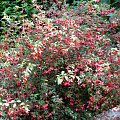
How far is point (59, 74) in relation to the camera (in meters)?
3.17

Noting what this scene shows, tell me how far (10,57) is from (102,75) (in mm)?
937

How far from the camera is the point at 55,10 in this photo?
13.3 ft

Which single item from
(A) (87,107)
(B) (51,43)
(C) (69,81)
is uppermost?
(B) (51,43)

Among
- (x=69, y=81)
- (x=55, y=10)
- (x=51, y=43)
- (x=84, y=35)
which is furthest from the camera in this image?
(x=55, y=10)

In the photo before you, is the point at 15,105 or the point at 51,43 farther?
the point at 51,43

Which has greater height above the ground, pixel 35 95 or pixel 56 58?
pixel 56 58

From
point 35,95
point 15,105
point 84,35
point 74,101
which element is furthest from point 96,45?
point 15,105

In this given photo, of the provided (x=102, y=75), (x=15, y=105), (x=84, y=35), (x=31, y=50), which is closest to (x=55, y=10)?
(x=84, y=35)

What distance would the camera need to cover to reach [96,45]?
3459mm

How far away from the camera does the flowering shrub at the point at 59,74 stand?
3037 mm

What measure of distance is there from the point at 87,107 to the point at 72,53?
0.57 meters

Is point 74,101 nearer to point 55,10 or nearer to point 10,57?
point 10,57

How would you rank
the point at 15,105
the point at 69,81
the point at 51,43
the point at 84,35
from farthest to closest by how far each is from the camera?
1. the point at 84,35
2. the point at 51,43
3. the point at 69,81
4. the point at 15,105

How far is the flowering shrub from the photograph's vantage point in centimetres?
304
